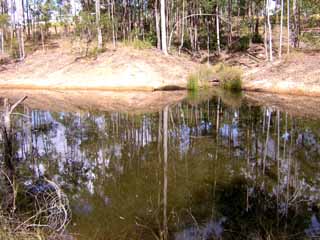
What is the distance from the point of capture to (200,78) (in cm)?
2452

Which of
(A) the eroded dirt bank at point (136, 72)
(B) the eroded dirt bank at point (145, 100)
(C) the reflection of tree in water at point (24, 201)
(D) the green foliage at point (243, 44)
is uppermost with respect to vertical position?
(D) the green foliage at point (243, 44)

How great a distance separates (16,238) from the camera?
4.03 m

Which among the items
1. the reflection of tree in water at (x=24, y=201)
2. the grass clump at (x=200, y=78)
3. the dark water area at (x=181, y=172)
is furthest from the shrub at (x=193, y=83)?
the reflection of tree in water at (x=24, y=201)

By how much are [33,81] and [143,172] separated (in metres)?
20.7

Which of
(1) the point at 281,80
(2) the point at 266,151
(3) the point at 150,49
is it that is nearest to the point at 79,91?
(3) the point at 150,49

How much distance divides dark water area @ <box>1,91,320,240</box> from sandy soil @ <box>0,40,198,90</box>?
9.92m

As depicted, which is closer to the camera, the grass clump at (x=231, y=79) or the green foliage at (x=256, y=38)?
the grass clump at (x=231, y=79)

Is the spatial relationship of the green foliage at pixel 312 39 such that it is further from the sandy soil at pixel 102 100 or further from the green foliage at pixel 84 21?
the green foliage at pixel 84 21

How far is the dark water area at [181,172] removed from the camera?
5496 millimetres

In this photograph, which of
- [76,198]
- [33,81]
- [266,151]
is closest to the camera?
[76,198]

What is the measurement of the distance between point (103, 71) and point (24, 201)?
2041cm

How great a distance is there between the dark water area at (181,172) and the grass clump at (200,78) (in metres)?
8.57

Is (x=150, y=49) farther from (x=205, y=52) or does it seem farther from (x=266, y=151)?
(x=266, y=151)

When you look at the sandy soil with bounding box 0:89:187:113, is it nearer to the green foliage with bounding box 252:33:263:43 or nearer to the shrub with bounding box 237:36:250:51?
the shrub with bounding box 237:36:250:51
